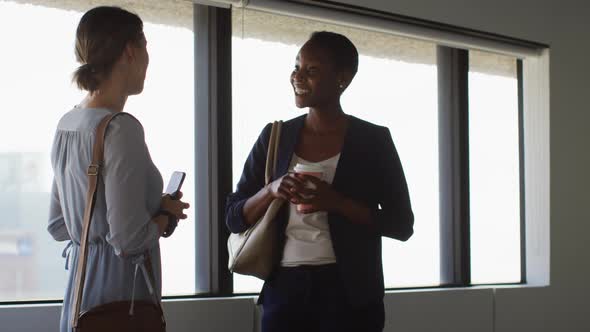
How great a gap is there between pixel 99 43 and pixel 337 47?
0.68 metres

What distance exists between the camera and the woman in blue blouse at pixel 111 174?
4.11ft

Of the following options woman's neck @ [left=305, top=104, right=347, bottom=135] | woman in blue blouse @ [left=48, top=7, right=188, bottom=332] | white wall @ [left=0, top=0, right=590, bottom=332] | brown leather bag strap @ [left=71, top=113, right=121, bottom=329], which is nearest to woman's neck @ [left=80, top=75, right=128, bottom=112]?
woman in blue blouse @ [left=48, top=7, right=188, bottom=332]

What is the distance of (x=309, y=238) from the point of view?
1602 mm

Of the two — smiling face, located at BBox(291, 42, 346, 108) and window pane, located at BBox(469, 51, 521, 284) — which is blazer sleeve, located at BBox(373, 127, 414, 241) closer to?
smiling face, located at BBox(291, 42, 346, 108)

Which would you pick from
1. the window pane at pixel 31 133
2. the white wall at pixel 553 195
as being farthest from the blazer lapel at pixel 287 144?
the white wall at pixel 553 195

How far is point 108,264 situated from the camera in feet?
4.28

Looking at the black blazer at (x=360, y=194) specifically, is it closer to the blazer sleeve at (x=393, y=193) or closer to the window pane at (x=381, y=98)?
the blazer sleeve at (x=393, y=193)

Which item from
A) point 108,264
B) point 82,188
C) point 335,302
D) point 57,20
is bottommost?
point 335,302

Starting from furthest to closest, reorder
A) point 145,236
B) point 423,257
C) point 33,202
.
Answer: point 423,257, point 33,202, point 145,236

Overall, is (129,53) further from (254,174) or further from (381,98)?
(381,98)

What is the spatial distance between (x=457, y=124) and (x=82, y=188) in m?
2.83

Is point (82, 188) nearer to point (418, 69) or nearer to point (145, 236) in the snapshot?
point (145, 236)

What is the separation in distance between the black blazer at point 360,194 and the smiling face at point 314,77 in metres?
0.10

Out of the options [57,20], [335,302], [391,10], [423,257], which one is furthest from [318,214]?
[423,257]
